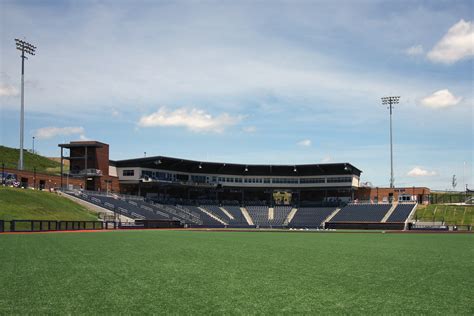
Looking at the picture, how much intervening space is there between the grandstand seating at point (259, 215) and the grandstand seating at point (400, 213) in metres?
21.5

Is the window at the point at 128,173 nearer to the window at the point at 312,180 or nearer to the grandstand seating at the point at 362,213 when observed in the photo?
the window at the point at 312,180

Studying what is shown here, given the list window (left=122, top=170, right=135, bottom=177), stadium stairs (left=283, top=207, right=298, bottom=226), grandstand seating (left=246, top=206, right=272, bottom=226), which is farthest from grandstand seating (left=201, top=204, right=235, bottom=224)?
window (left=122, top=170, right=135, bottom=177)

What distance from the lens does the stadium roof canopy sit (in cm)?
9362

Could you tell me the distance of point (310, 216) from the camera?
93.1 meters

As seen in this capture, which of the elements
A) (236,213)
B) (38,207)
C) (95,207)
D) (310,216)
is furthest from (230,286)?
(236,213)

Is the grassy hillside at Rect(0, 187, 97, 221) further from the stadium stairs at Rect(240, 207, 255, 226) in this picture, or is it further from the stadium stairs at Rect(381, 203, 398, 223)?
the stadium stairs at Rect(381, 203, 398, 223)

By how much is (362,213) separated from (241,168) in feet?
90.5

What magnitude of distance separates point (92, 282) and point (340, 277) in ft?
21.3

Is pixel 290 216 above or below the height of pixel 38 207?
below

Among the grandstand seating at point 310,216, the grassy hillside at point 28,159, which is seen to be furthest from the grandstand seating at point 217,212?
the grassy hillside at point 28,159

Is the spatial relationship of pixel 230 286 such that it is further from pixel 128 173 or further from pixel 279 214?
pixel 279 214

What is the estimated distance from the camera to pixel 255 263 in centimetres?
1745

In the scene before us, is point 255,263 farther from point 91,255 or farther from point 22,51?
point 22,51

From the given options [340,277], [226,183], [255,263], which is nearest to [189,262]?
[255,263]
